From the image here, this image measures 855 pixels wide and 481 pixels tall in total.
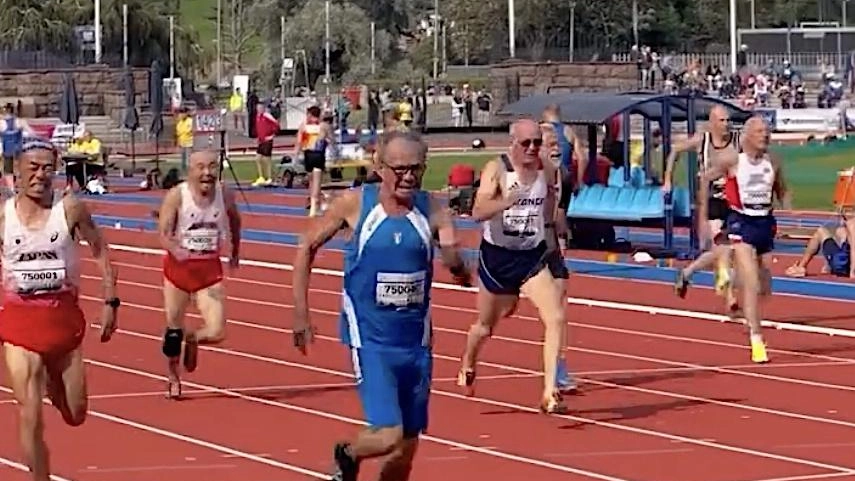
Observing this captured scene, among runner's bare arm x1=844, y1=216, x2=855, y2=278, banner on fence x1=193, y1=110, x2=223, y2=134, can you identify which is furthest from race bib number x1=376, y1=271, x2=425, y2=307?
banner on fence x1=193, y1=110, x2=223, y2=134

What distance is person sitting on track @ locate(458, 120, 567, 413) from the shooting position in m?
12.7

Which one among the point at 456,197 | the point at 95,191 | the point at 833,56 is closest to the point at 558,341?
the point at 456,197

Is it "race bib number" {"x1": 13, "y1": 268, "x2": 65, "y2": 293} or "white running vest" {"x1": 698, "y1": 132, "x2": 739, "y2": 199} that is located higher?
"white running vest" {"x1": 698, "y1": 132, "x2": 739, "y2": 199}

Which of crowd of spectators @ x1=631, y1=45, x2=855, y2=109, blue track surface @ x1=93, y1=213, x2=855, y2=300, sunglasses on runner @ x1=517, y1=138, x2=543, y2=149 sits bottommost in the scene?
blue track surface @ x1=93, y1=213, x2=855, y2=300

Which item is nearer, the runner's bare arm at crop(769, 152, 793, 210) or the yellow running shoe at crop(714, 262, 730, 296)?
the runner's bare arm at crop(769, 152, 793, 210)

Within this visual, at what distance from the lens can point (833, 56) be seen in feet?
261

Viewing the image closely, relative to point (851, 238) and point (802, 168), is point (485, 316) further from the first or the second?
point (802, 168)

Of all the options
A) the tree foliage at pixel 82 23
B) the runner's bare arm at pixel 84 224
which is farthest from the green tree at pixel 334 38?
the runner's bare arm at pixel 84 224

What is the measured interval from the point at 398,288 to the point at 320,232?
1.53 feet

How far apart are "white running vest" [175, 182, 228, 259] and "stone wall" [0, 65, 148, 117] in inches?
1851

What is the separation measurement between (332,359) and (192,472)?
5132 millimetres

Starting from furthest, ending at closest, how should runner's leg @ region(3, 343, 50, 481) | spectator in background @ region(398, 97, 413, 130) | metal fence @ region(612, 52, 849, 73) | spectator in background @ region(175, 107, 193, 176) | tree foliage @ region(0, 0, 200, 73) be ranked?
metal fence @ region(612, 52, 849, 73)
tree foliage @ region(0, 0, 200, 73)
spectator in background @ region(175, 107, 193, 176)
spectator in background @ region(398, 97, 413, 130)
runner's leg @ region(3, 343, 50, 481)

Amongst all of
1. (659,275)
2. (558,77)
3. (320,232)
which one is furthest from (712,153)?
(558,77)

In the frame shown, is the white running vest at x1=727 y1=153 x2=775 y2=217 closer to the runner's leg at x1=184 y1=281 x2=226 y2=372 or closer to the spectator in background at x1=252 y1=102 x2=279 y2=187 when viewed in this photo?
the runner's leg at x1=184 y1=281 x2=226 y2=372
